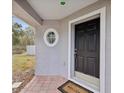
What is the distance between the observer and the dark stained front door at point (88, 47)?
4.80 metres

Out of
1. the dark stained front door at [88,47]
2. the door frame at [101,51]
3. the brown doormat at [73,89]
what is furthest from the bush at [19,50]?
the brown doormat at [73,89]

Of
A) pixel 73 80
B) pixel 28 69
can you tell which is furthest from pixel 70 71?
pixel 28 69

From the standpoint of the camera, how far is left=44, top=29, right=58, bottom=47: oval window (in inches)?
289

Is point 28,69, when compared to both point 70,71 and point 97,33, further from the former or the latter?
point 97,33

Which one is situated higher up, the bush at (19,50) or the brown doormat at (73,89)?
the bush at (19,50)

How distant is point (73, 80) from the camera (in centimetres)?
586

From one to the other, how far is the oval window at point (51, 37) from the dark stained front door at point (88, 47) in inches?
55.4

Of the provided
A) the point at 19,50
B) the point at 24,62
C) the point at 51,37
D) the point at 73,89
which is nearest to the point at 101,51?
the point at 73,89

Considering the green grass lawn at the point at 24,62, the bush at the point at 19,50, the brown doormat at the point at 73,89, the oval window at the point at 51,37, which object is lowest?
the brown doormat at the point at 73,89

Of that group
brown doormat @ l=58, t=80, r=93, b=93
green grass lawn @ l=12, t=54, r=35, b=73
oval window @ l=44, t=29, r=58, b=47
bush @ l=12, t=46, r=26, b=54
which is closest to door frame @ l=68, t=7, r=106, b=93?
brown doormat @ l=58, t=80, r=93, b=93

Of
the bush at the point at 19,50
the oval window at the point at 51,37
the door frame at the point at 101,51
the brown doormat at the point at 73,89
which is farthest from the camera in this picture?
the bush at the point at 19,50

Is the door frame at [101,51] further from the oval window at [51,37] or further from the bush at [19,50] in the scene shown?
the bush at [19,50]

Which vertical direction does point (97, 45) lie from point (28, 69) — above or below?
above

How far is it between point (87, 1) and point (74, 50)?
225 cm
